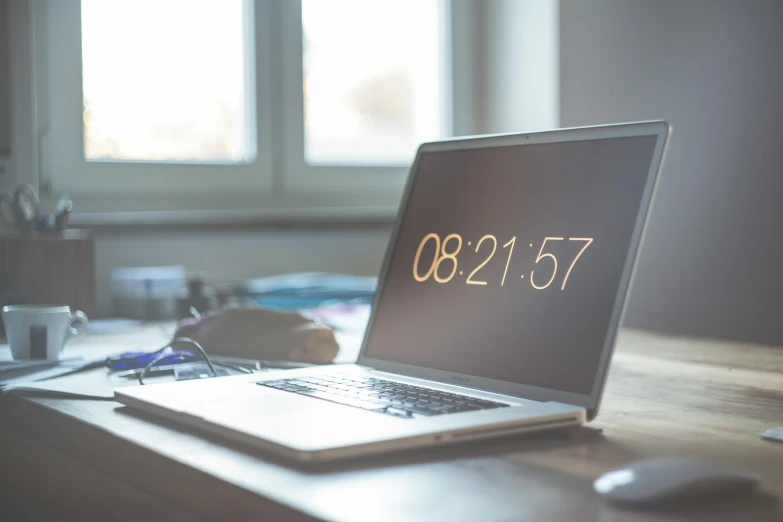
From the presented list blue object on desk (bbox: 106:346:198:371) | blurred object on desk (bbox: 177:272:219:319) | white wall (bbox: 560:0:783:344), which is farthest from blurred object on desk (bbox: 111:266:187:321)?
white wall (bbox: 560:0:783:344)

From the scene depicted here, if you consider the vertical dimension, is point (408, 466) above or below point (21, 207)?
below

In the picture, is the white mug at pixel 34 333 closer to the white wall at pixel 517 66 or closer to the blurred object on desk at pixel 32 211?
the blurred object on desk at pixel 32 211

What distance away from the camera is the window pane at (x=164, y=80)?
2.28 meters

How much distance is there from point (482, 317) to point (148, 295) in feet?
3.76

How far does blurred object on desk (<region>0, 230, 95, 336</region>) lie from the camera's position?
1725 millimetres

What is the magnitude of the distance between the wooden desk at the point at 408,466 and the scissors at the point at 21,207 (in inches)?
31.2

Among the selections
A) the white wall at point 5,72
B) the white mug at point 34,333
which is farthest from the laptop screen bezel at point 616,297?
the white wall at point 5,72

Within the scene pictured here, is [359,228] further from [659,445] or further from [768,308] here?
[659,445]

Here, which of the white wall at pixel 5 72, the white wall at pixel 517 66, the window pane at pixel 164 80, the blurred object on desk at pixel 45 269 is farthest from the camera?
the white wall at pixel 517 66

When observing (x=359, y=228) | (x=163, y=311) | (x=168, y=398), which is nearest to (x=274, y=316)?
(x=168, y=398)

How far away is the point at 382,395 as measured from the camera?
0.82m

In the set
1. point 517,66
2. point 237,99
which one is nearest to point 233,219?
point 237,99

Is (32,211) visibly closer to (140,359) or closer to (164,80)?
Result: (164,80)

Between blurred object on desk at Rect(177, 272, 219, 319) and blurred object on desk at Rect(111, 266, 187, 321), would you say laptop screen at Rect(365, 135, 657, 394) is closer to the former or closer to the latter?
blurred object on desk at Rect(177, 272, 219, 319)
